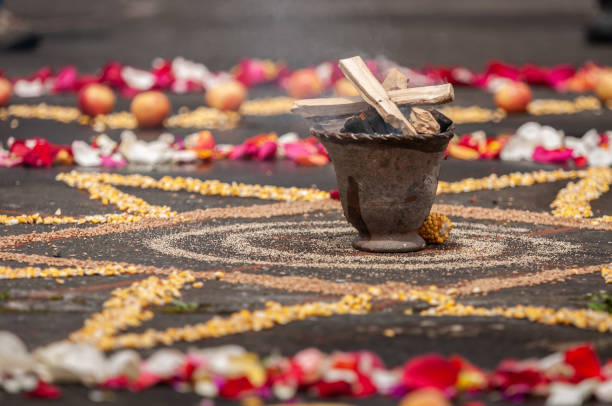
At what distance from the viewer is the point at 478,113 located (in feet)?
26.9

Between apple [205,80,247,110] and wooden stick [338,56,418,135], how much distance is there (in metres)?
4.37

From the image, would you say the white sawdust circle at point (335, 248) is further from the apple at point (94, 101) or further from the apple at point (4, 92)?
the apple at point (4, 92)

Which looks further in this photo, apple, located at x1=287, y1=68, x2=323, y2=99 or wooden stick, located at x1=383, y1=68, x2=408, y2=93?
apple, located at x1=287, y1=68, x2=323, y2=99

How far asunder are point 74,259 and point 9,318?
744 mm

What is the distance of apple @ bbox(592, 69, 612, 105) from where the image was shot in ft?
27.2

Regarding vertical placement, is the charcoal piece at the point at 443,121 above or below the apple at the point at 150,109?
below

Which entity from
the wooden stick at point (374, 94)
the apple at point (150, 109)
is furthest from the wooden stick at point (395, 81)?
the apple at point (150, 109)

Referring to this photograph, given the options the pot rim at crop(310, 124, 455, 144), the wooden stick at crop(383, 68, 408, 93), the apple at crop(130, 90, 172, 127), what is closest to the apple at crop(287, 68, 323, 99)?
the apple at crop(130, 90, 172, 127)

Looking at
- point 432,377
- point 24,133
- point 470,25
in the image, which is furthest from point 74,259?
point 470,25

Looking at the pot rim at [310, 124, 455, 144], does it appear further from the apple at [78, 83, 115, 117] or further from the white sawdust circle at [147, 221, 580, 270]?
the apple at [78, 83, 115, 117]

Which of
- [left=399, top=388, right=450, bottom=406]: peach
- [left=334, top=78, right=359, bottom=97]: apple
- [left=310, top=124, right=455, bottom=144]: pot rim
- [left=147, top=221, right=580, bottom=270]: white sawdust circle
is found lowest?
[left=399, top=388, right=450, bottom=406]: peach

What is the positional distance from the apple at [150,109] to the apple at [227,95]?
67 cm

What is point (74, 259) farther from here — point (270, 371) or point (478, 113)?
point (478, 113)

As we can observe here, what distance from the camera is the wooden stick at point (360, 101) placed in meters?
3.86
